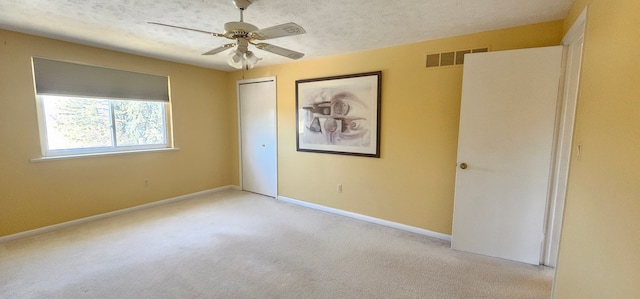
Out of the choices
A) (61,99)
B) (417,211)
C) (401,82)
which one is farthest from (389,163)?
(61,99)

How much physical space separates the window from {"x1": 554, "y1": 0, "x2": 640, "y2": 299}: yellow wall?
474cm

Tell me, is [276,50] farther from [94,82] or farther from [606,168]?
[94,82]

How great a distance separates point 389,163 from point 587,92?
1.96 meters

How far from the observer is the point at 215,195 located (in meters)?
4.72

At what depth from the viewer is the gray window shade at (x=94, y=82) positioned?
9.90 feet

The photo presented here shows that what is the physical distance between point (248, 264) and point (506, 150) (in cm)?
261

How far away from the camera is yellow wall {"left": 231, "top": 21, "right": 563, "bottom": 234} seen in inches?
109

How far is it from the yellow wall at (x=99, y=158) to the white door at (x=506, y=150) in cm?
400

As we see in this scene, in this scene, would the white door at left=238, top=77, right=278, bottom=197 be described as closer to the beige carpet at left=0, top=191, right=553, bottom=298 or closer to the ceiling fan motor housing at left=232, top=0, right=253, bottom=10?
→ the beige carpet at left=0, top=191, right=553, bottom=298

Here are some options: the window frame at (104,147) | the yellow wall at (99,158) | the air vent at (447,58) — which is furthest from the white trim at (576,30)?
the window frame at (104,147)

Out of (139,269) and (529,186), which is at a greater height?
(529,186)

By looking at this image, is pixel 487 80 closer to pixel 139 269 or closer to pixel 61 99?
pixel 139 269

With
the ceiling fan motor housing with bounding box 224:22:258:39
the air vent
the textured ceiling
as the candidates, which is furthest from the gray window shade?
the air vent

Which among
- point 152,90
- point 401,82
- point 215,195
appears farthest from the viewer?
point 215,195
